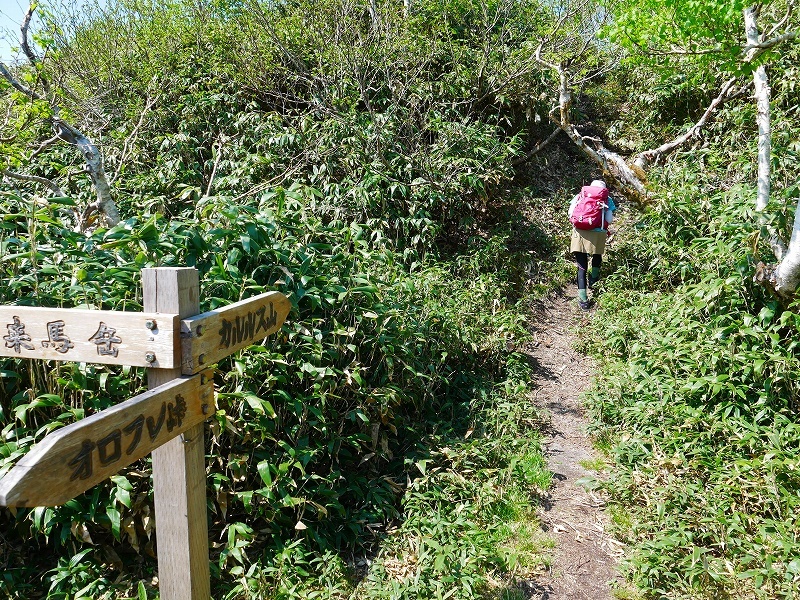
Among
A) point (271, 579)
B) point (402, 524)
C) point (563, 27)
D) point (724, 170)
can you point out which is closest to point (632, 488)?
point (402, 524)

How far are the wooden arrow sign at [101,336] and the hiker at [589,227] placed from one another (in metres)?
6.24

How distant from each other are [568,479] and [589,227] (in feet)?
12.4

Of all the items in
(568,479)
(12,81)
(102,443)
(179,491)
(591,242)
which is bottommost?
(568,479)

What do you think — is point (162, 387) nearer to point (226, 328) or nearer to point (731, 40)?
point (226, 328)

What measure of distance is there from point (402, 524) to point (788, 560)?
2245 mm

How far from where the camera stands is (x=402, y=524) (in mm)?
3771

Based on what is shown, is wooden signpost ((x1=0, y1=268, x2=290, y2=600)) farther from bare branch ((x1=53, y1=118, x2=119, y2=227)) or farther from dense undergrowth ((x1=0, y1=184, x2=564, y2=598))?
bare branch ((x1=53, y1=118, x2=119, y2=227))

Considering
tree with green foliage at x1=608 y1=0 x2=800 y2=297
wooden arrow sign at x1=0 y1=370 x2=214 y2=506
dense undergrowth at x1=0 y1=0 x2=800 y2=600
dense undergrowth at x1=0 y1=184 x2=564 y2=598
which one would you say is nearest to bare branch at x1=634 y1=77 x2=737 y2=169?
dense undergrowth at x1=0 y1=0 x2=800 y2=600

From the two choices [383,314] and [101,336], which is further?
[383,314]

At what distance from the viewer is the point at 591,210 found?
23.6 feet

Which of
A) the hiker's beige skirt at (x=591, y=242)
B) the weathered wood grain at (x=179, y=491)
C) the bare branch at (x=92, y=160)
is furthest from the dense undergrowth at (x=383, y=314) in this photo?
the weathered wood grain at (x=179, y=491)

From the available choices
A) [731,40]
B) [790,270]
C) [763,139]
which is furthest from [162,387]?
[731,40]

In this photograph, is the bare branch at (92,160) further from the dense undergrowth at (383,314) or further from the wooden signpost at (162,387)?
the wooden signpost at (162,387)

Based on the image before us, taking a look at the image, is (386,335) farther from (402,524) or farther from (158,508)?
(158,508)
